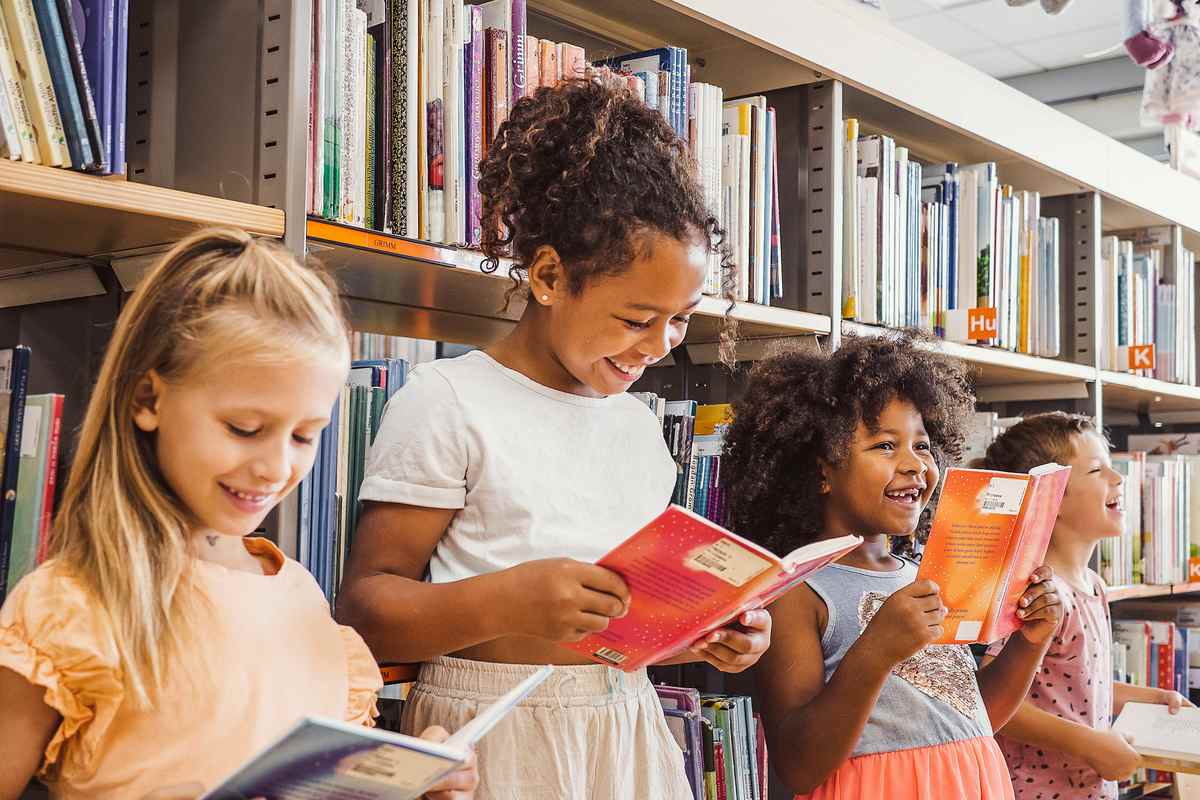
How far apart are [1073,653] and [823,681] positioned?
2.79 feet

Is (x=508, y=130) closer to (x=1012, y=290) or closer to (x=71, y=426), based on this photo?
(x=71, y=426)

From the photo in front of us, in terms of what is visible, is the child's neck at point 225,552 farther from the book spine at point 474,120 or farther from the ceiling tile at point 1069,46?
the ceiling tile at point 1069,46

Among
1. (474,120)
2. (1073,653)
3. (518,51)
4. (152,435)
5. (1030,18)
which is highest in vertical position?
(1030,18)

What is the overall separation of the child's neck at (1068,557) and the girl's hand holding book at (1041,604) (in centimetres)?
60

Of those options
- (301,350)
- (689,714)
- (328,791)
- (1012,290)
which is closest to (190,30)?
(301,350)

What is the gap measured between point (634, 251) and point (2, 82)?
1.91 ft

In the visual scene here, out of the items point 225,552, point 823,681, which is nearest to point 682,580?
point 225,552

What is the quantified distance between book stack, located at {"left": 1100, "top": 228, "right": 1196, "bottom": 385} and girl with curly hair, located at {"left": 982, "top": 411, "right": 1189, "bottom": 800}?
24.8 inches

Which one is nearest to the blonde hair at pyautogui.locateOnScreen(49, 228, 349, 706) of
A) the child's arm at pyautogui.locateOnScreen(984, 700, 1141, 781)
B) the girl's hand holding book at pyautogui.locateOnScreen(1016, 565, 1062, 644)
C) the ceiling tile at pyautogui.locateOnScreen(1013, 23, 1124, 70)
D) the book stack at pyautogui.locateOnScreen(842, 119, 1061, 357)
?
the girl's hand holding book at pyautogui.locateOnScreen(1016, 565, 1062, 644)

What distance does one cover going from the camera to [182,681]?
0.85 meters

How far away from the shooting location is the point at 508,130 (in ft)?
4.13

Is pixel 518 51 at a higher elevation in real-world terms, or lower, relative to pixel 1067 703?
higher

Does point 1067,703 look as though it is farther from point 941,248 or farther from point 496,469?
point 496,469

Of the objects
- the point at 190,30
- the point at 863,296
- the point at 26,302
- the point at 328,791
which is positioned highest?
the point at 190,30
